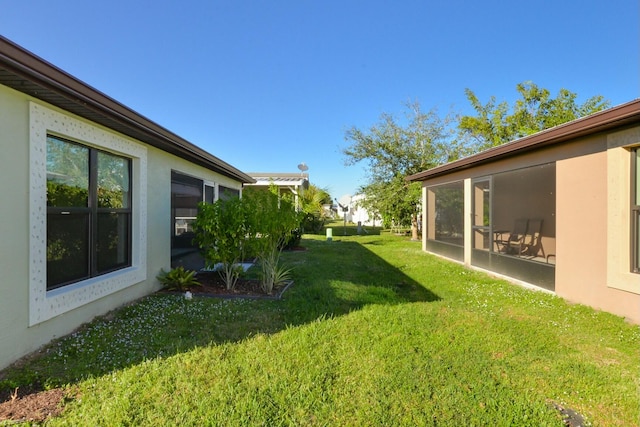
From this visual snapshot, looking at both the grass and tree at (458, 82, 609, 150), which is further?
tree at (458, 82, 609, 150)

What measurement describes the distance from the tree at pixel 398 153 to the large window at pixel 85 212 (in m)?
13.5

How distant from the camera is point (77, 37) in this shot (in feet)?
19.4

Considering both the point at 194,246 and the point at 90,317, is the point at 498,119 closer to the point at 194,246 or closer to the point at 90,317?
the point at 194,246

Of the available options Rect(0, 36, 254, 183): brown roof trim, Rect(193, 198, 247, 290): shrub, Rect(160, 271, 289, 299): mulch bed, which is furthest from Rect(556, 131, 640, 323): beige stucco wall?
Rect(0, 36, 254, 183): brown roof trim

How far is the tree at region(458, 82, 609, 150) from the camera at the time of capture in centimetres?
1553

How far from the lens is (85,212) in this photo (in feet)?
12.2

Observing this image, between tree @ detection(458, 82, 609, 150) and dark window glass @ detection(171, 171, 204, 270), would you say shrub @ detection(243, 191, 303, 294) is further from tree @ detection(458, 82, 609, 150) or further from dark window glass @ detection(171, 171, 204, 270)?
tree @ detection(458, 82, 609, 150)

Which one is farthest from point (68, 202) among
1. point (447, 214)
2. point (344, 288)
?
point (447, 214)

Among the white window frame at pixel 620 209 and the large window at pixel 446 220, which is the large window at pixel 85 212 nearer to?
the white window frame at pixel 620 209

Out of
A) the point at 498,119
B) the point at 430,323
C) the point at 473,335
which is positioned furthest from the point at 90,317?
the point at 498,119

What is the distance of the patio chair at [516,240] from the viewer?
6831 millimetres

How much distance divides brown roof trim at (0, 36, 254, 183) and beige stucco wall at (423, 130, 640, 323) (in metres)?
6.37

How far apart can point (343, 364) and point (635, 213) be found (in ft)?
14.2

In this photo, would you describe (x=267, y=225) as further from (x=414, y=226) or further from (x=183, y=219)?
(x=414, y=226)
